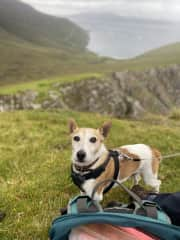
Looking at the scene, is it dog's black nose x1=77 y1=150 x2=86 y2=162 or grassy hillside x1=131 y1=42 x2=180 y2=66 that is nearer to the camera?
dog's black nose x1=77 y1=150 x2=86 y2=162

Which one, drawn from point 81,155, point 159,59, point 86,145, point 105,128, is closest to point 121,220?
point 81,155

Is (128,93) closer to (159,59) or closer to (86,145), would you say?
(159,59)

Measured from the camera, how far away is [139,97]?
71125mm

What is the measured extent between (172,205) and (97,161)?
1.32m

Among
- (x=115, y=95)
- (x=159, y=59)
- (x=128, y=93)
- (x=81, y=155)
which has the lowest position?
(x=128, y=93)

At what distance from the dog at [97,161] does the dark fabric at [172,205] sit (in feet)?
3.22

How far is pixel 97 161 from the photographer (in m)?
5.11

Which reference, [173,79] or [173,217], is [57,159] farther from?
[173,79]

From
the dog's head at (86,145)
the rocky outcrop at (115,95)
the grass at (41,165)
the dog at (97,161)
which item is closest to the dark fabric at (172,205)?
the dog at (97,161)

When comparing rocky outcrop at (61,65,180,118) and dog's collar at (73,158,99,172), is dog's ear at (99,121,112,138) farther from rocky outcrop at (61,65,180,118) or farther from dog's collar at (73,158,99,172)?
rocky outcrop at (61,65,180,118)

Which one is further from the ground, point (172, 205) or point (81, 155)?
point (81, 155)

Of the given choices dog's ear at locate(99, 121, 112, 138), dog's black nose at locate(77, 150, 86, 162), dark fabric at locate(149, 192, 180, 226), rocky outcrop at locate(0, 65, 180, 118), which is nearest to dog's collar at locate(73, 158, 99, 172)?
dog's black nose at locate(77, 150, 86, 162)

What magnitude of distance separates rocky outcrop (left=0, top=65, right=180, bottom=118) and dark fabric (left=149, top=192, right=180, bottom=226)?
18540 millimetres

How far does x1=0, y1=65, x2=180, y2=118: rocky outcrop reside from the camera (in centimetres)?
3453
